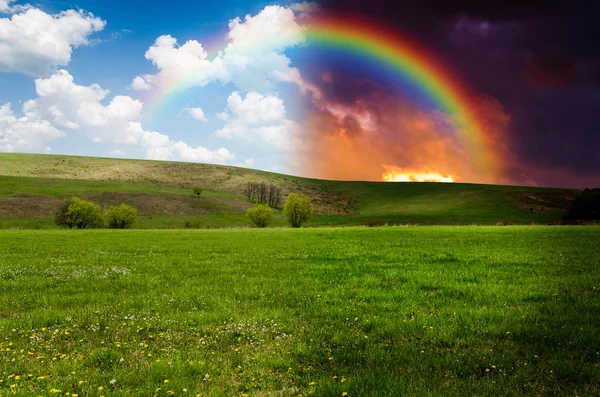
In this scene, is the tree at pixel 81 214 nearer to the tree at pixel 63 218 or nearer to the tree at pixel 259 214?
the tree at pixel 63 218

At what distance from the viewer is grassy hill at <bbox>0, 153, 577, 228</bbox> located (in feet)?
371

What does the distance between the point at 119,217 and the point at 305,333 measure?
293ft

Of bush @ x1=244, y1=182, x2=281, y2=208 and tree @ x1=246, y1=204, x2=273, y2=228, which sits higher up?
bush @ x1=244, y1=182, x2=281, y2=208

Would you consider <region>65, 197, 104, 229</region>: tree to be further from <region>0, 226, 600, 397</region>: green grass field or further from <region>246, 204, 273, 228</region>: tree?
<region>0, 226, 600, 397</region>: green grass field

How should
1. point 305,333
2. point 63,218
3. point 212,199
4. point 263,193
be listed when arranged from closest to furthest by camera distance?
point 305,333 → point 63,218 → point 212,199 → point 263,193

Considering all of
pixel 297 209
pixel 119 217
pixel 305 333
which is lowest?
pixel 119 217

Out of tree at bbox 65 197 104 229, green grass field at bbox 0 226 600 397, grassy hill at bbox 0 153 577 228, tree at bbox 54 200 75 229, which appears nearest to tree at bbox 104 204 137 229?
tree at bbox 65 197 104 229

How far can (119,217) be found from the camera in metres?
88.8

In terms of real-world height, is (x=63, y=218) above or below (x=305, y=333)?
below

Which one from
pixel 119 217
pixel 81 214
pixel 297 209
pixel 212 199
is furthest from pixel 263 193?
pixel 81 214

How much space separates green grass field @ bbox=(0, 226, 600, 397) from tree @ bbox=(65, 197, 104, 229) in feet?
243

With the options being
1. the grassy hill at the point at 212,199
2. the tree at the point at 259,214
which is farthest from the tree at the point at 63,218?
the tree at the point at 259,214

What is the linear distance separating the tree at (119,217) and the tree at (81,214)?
8.71 ft

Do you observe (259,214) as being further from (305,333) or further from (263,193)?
(305,333)
